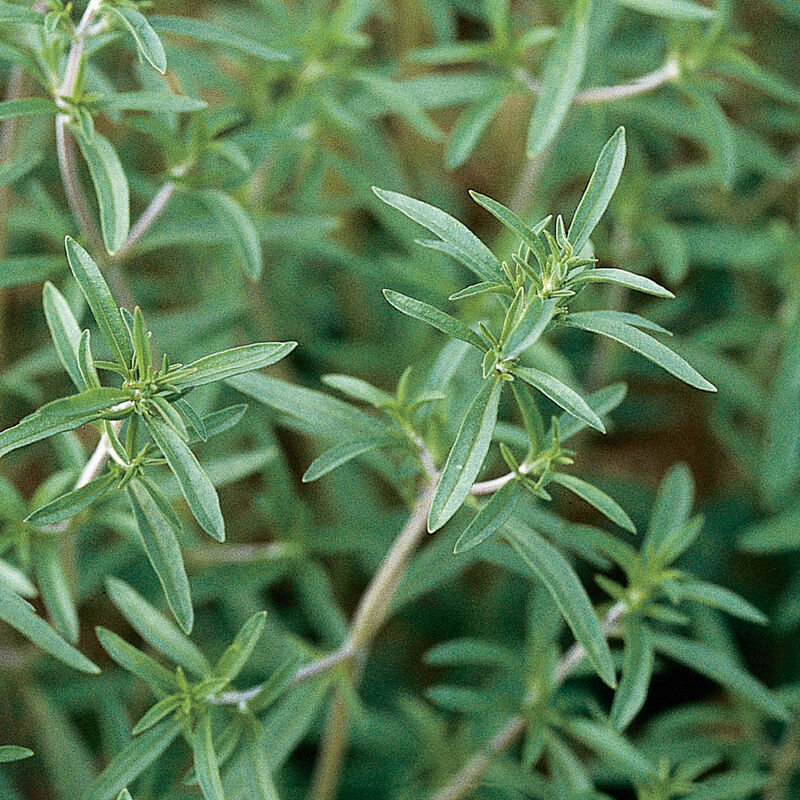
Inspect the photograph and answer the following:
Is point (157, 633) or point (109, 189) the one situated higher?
point (109, 189)

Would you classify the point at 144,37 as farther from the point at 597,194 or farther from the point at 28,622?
the point at 28,622

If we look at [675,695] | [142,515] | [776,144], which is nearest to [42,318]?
[142,515]

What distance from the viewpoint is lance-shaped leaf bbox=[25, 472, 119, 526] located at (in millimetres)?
999

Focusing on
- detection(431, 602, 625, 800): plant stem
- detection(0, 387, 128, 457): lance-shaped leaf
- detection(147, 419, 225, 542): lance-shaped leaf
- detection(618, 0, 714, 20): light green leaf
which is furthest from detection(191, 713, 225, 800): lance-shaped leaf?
detection(618, 0, 714, 20): light green leaf

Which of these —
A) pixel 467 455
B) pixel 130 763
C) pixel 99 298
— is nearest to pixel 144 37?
pixel 99 298

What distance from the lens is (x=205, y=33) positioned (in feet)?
4.12

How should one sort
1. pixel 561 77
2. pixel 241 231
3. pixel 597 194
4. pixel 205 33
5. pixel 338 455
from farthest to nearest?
pixel 561 77
pixel 241 231
pixel 205 33
pixel 338 455
pixel 597 194

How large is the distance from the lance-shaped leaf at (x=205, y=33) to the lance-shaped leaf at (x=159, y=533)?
535 mm

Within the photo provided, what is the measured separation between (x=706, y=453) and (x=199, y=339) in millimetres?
1376

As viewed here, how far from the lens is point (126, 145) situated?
7.58 ft

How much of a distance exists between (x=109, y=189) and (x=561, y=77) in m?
0.68

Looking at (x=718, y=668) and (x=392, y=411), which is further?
(x=718, y=668)

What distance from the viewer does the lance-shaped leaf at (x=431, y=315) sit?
0.97 meters

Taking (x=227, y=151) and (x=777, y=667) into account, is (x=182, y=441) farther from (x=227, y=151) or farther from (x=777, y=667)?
(x=777, y=667)
